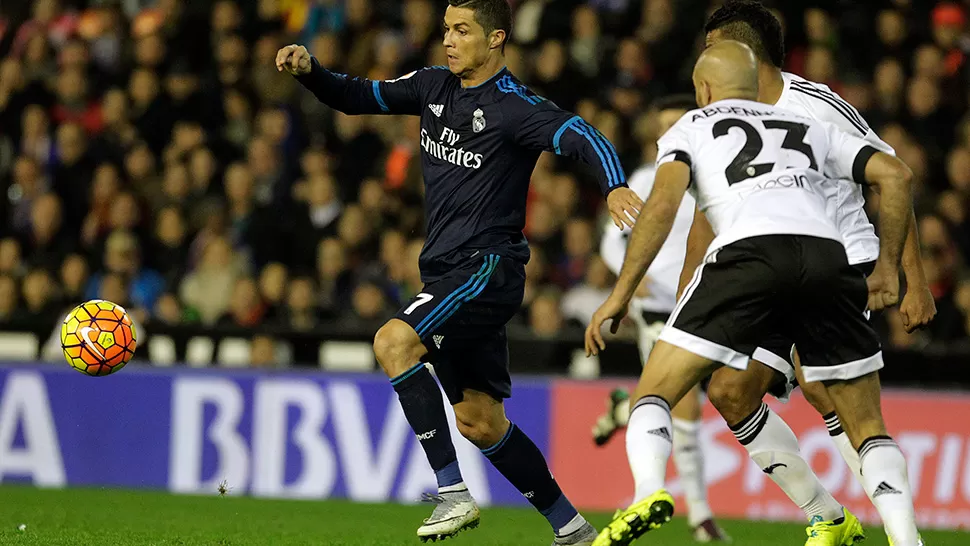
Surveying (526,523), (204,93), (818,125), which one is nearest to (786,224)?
(818,125)

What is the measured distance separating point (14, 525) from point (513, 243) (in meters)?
3.27

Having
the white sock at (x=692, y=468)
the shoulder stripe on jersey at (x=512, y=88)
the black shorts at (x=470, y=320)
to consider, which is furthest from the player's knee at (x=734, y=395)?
the white sock at (x=692, y=468)

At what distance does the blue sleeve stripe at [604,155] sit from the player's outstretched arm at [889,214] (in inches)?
41.2

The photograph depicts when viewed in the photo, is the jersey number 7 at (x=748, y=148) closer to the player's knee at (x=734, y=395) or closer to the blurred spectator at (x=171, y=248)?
the player's knee at (x=734, y=395)

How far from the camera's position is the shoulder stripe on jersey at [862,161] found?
5934 mm

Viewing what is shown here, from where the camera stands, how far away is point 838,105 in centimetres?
678

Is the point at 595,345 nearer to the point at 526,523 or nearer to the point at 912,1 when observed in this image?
the point at 526,523

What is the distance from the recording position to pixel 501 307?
21.7 feet

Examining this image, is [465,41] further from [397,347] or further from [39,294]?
[39,294]

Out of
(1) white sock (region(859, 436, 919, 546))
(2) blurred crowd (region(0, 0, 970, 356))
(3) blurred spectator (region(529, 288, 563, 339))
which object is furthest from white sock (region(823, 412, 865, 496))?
(3) blurred spectator (region(529, 288, 563, 339))

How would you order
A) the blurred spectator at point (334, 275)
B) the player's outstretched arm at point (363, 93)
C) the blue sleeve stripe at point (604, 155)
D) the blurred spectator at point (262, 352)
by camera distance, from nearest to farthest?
1. the blue sleeve stripe at point (604, 155)
2. the player's outstretched arm at point (363, 93)
3. the blurred spectator at point (262, 352)
4. the blurred spectator at point (334, 275)

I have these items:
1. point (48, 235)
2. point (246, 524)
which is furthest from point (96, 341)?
point (48, 235)

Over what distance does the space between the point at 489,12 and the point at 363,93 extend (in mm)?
803

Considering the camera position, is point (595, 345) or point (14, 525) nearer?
point (595, 345)
